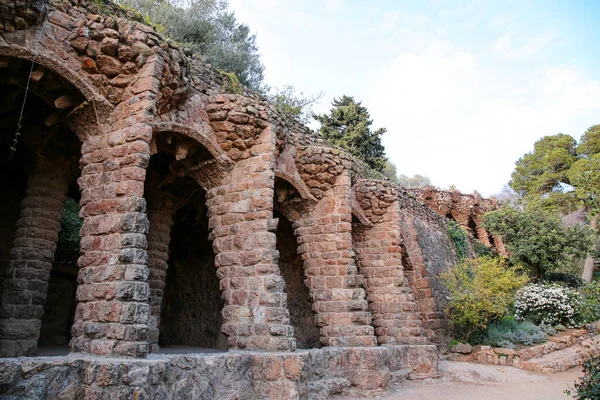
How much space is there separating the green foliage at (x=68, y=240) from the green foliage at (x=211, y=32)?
6583 millimetres

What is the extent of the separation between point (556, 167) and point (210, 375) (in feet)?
93.2

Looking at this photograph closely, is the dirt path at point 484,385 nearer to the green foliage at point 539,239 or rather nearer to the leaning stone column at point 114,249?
the leaning stone column at point 114,249

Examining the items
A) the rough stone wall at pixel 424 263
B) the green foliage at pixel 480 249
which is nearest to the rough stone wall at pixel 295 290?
the rough stone wall at pixel 424 263

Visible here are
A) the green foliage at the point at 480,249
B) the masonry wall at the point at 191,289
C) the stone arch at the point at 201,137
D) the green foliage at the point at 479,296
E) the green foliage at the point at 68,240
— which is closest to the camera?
the stone arch at the point at 201,137

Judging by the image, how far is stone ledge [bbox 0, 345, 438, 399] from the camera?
3.46m

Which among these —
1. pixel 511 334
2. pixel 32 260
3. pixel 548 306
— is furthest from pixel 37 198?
pixel 548 306

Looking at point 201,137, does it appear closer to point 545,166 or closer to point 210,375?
point 210,375

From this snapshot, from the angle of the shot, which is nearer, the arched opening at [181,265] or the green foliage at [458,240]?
the arched opening at [181,265]

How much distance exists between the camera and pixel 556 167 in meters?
27.3

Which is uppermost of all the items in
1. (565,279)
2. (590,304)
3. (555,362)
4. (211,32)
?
(211,32)

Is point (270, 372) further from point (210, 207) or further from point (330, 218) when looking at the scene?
point (330, 218)

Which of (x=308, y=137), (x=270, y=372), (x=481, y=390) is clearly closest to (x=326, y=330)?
(x=270, y=372)

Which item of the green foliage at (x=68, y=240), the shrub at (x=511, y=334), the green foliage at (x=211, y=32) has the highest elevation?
the green foliage at (x=211, y=32)

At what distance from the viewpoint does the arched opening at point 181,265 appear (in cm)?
853
